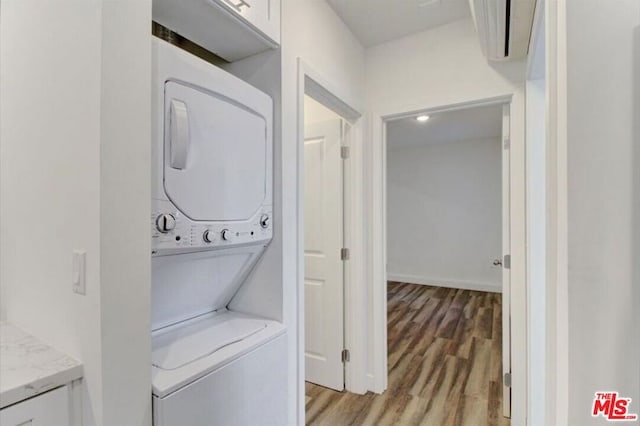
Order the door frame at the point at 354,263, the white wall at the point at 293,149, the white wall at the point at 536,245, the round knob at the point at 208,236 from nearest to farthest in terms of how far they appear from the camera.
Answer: the round knob at the point at 208,236 → the white wall at the point at 293,149 → the white wall at the point at 536,245 → the door frame at the point at 354,263

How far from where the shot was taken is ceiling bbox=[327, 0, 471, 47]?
76.3 inches

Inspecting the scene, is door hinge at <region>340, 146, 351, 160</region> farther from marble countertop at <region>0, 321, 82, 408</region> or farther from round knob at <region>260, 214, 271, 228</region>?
marble countertop at <region>0, 321, 82, 408</region>

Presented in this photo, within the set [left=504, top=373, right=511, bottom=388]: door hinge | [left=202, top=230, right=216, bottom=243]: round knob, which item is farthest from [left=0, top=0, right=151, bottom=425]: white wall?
[left=504, top=373, right=511, bottom=388]: door hinge

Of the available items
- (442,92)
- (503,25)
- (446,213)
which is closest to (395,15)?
(442,92)

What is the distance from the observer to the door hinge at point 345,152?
240cm

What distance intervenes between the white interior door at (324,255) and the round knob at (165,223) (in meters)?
1.52

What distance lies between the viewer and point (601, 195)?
0.79 m

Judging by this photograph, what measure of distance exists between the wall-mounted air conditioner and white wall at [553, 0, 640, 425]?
71cm

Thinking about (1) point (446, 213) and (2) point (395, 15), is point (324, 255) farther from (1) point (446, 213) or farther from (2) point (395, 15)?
(1) point (446, 213)

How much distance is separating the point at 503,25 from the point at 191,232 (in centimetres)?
180

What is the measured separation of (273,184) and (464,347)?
278 centimetres

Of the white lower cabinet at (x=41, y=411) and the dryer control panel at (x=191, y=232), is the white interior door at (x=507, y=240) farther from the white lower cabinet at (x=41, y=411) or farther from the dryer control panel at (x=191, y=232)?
the white lower cabinet at (x=41, y=411)

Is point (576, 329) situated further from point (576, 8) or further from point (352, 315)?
point (352, 315)

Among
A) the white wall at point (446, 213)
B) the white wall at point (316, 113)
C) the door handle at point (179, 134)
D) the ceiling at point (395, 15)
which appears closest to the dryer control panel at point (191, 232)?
the door handle at point (179, 134)
